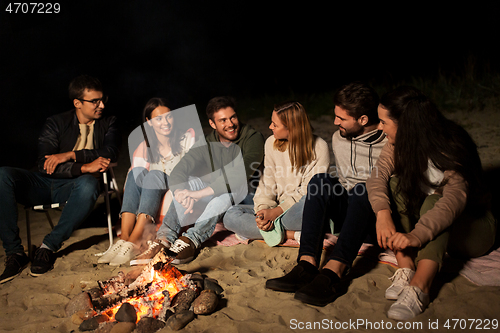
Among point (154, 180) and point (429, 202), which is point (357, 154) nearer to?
point (429, 202)

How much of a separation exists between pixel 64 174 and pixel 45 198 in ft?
0.86

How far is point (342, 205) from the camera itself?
243 centimetres

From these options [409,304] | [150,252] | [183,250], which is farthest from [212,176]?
[409,304]

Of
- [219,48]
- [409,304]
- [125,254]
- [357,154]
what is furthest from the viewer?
[219,48]

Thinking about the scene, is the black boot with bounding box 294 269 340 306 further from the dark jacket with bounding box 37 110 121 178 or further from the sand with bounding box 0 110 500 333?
the dark jacket with bounding box 37 110 121 178

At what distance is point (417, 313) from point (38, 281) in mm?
2437

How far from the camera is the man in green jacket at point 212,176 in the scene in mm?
2885

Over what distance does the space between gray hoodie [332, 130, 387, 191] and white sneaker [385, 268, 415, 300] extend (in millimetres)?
750

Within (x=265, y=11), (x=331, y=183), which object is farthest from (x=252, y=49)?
(x=331, y=183)

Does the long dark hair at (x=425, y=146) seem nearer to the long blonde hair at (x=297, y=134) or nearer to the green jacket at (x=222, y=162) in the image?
the long blonde hair at (x=297, y=134)

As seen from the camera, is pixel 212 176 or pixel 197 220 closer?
pixel 197 220

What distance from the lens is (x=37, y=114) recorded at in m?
8.30

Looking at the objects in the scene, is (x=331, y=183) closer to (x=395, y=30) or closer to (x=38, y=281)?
(x=38, y=281)

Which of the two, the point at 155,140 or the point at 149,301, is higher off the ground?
the point at 155,140
